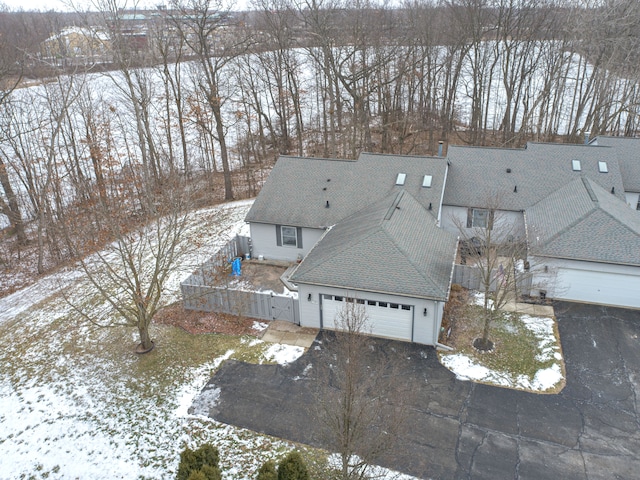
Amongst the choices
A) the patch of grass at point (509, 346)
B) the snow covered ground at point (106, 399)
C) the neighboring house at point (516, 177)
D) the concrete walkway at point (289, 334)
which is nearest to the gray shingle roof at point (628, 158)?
the neighboring house at point (516, 177)

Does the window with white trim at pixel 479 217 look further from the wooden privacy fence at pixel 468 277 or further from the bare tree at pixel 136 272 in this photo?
Result: the bare tree at pixel 136 272

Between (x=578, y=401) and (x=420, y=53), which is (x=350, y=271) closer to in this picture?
(x=578, y=401)

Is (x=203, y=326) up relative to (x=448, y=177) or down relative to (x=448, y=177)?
down

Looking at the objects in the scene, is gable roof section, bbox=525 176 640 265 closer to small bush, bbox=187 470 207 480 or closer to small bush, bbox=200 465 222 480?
small bush, bbox=200 465 222 480

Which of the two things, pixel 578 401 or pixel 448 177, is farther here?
pixel 448 177

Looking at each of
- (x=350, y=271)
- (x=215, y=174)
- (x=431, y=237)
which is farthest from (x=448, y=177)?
(x=215, y=174)

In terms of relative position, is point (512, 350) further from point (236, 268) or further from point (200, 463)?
point (236, 268)

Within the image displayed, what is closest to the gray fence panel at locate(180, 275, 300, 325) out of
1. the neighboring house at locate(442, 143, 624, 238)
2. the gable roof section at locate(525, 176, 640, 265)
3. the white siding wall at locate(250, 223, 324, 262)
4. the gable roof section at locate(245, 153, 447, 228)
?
the white siding wall at locate(250, 223, 324, 262)
